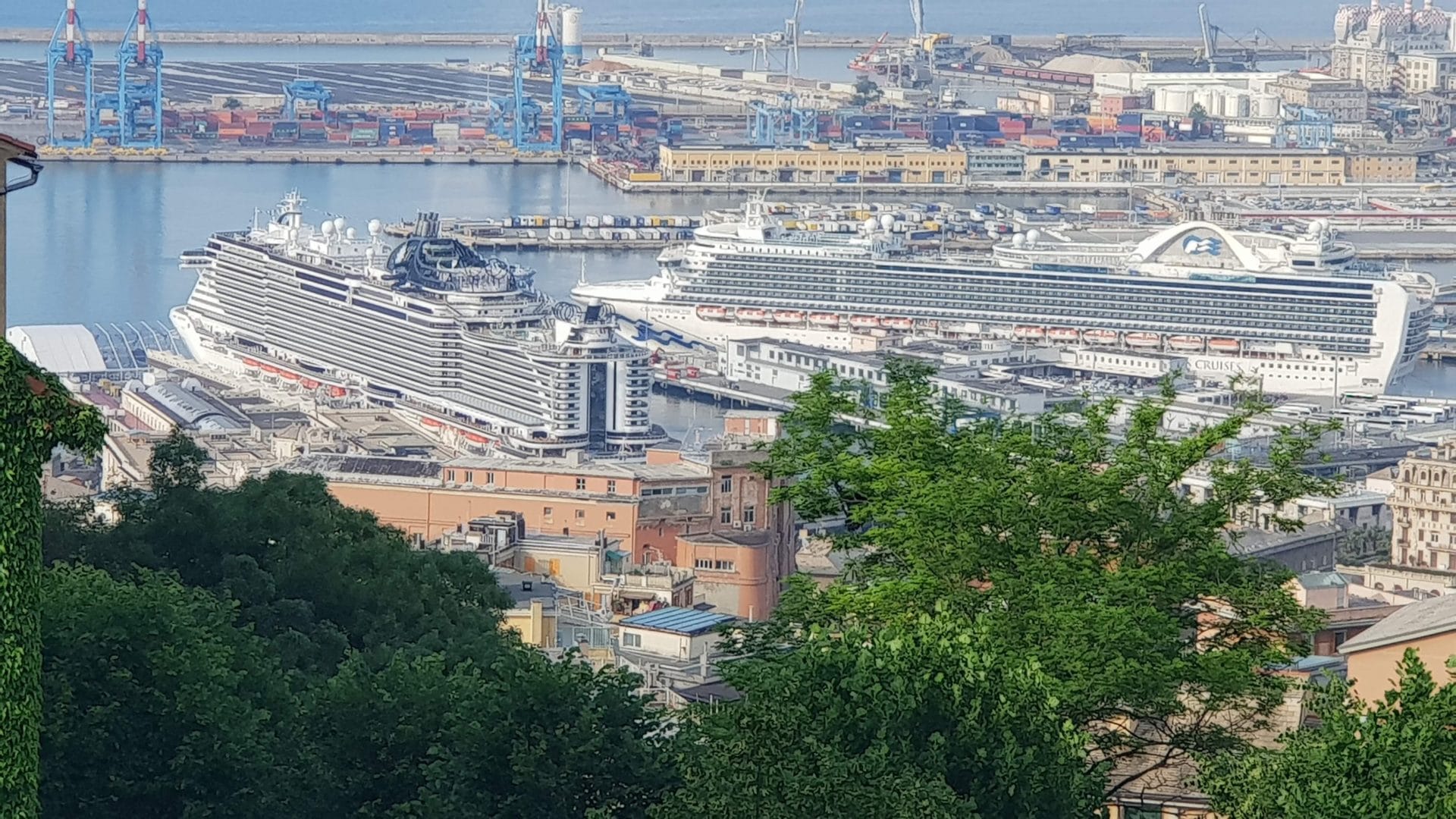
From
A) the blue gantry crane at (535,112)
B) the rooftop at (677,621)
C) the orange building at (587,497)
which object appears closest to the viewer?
the rooftop at (677,621)

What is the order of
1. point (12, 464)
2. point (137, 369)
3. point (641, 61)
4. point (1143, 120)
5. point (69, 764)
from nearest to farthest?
point (12, 464), point (69, 764), point (137, 369), point (1143, 120), point (641, 61)

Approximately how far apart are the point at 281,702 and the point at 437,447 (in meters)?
15.0

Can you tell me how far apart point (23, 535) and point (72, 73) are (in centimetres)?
4717

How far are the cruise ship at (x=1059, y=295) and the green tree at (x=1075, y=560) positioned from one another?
813 inches

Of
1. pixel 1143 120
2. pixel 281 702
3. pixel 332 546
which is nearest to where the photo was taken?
pixel 281 702

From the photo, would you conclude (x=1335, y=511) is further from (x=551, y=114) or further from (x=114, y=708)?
(x=551, y=114)

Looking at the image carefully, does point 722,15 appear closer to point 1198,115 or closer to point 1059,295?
point 1198,115

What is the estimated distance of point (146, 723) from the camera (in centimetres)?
572

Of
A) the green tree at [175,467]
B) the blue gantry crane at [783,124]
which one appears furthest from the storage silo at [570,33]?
the green tree at [175,467]

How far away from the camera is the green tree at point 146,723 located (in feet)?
18.4

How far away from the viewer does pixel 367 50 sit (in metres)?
62.1

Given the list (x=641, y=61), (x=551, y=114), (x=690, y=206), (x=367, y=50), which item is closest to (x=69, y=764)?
(x=690, y=206)

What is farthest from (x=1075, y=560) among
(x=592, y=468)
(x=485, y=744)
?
(x=592, y=468)

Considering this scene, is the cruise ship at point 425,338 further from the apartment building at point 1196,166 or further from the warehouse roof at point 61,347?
the apartment building at point 1196,166
